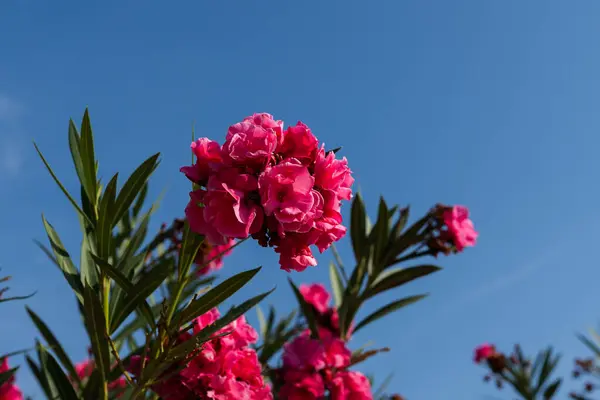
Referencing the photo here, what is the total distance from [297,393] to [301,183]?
122 cm

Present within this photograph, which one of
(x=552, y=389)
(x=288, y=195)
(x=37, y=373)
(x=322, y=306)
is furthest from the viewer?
(x=552, y=389)

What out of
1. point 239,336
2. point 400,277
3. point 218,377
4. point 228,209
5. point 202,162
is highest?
point 400,277

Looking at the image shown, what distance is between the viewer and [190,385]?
133 centimetres

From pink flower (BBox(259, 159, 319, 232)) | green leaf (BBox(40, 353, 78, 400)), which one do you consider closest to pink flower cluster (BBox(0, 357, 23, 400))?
green leaf (BBox(40, 353, 78, 400))

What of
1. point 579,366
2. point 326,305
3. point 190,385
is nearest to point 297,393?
point 326,305

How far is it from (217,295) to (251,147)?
0.32 meters

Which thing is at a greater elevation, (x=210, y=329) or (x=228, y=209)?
(x=228, y=209)

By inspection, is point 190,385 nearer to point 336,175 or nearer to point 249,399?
point 249,399

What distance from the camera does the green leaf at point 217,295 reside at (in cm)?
115

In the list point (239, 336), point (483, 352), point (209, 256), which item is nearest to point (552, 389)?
point (483, 352)

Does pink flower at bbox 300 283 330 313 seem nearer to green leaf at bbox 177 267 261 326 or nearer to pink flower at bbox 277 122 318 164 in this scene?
green leaf at bbox 177 267 261 326

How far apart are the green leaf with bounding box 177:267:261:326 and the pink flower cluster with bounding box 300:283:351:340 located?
1255 mm

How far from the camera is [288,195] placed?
1026mm

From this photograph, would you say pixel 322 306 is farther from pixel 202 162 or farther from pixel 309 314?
pixel 202 162
